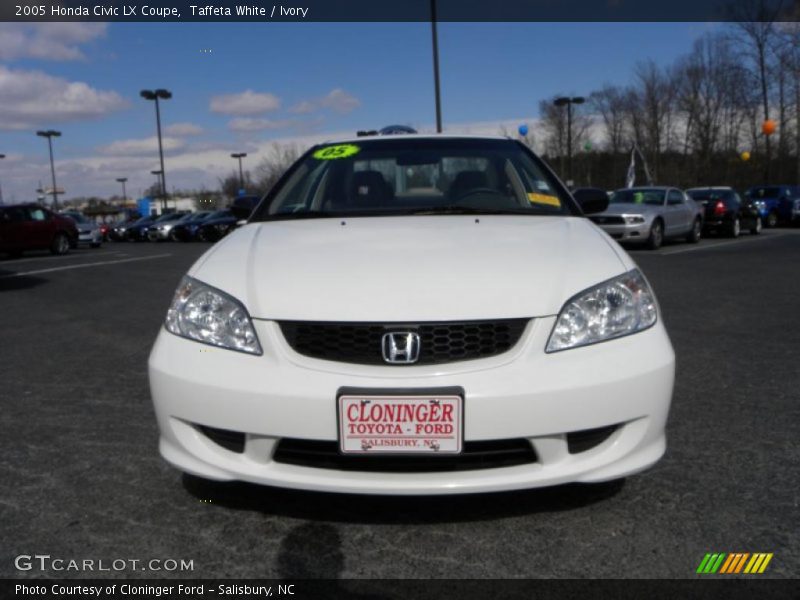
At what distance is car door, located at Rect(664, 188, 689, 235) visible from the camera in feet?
51.5

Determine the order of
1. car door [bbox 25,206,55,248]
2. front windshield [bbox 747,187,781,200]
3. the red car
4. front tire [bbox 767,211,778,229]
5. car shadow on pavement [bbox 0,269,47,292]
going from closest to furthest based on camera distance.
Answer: car shadow on pavement [bbox 0,269,47,292]
the red car
car door [bbox 25,206,55,248]
front tire [bbox 767,211,778,229]
front windshield [bbox 747,187,781,200]

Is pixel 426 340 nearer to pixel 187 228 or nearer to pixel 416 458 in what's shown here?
pixel 416 458

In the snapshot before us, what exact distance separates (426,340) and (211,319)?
744mm

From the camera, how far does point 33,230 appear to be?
20391 mm

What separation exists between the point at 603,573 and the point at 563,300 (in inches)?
32.2

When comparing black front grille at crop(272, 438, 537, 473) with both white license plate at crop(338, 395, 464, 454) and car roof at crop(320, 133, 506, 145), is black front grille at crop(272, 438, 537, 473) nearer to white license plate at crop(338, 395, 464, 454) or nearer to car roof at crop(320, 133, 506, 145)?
white license plate at crop(338, 395, 464, 454)

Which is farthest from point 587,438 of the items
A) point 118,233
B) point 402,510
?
point 118,233

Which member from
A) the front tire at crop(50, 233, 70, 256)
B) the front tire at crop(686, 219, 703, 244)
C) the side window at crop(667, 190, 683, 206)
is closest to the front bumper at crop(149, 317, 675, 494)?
the side window at crop(667, 190, 683, 206)

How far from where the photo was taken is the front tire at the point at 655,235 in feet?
49.6

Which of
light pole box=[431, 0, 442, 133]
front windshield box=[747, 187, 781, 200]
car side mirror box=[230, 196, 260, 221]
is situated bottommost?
front windshield box=[747, 187, 781, 200]

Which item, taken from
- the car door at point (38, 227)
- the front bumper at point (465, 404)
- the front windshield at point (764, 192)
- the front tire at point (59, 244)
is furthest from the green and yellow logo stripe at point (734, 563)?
the front windshield at point (764, 192)

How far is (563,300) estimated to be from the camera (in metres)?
2.25

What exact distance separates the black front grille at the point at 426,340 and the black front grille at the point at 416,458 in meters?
0.26

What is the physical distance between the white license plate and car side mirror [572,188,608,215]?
195 cm
